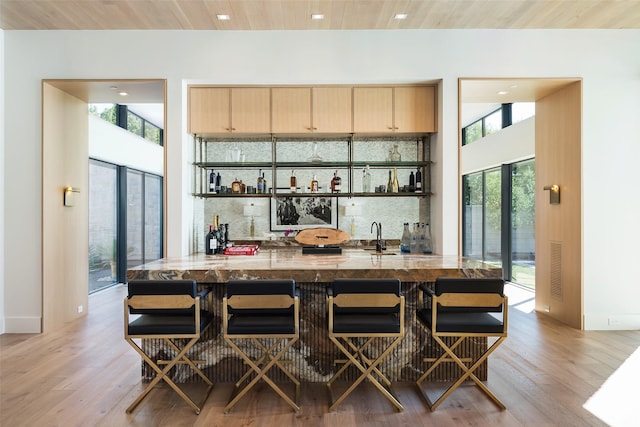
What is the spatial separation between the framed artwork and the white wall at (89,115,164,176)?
3.31m

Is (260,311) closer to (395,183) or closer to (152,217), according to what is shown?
(395,183)

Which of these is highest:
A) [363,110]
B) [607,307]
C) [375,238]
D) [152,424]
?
[363,110]

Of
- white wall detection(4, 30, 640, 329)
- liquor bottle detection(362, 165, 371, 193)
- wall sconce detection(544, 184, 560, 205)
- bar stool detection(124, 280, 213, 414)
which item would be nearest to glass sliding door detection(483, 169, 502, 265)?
wall sconce detection(544, 184, 560, 205)

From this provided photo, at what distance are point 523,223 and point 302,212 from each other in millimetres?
4135

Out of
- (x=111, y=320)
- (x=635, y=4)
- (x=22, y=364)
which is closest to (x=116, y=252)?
(x=111, y=320)

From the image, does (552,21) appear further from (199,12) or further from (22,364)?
(22,364)

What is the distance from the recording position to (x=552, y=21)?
4.39 metres

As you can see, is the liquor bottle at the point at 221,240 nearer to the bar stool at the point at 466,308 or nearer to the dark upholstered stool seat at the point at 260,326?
the dark upholstered stool seat at the point at 260,326

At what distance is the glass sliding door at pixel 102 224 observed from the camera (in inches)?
259

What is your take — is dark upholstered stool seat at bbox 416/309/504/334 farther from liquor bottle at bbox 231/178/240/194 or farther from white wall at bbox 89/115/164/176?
white wall at bbox 89/115/164/176

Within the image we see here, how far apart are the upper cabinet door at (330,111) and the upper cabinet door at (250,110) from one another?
0.53 meters

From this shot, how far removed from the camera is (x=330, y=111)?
4.68 m

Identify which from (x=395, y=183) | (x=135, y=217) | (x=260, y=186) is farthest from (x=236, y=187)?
(x=135, y=217)

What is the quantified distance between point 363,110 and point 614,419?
138 inches
